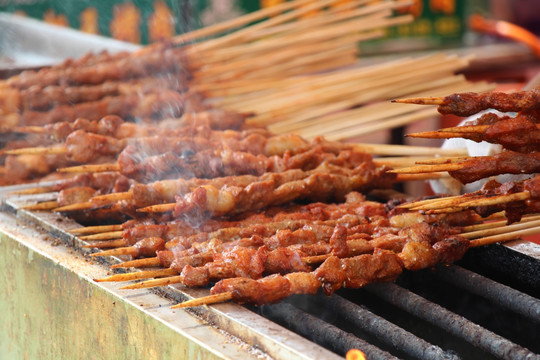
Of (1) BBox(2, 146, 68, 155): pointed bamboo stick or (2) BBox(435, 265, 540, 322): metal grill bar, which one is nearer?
(2) BBox(435, 265, 540, 322): metal grill bar

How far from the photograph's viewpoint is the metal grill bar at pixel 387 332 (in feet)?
6.44

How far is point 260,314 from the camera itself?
2381 mm

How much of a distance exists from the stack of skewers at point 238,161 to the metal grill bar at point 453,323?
11 cm

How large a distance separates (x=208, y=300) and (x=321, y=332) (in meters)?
0.38

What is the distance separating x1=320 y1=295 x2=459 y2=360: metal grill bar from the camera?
1963 mm

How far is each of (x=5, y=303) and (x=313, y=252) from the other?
54.2 inches

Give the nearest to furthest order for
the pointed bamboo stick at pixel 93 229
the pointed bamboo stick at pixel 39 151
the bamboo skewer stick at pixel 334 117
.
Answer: the pointed bamboo stick at pixel 93 229 → the pointed bamboo stick at pixel 39 151 → the bamboo skewer stick at pixel 334 117

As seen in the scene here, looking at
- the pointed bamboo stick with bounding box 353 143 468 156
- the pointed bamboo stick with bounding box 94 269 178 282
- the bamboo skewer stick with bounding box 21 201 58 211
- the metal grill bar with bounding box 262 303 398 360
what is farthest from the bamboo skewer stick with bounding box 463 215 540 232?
the bamboo skewer stick with bounding box 21 201 58 211

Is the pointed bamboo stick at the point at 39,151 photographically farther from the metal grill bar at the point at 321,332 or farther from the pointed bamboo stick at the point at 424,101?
the pointed bamboo stick at the point at 424,101

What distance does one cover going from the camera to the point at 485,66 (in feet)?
28.1

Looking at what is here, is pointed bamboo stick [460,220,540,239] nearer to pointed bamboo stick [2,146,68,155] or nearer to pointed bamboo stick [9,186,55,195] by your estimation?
pointed bamboo stick [2,146,68,155]

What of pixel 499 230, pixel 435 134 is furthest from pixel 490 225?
pixel 435 134

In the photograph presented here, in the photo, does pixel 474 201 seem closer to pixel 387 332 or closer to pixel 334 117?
pixel 387 332

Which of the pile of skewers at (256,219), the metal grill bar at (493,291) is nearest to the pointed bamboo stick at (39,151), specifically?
the pile of skewers at (256,219)
